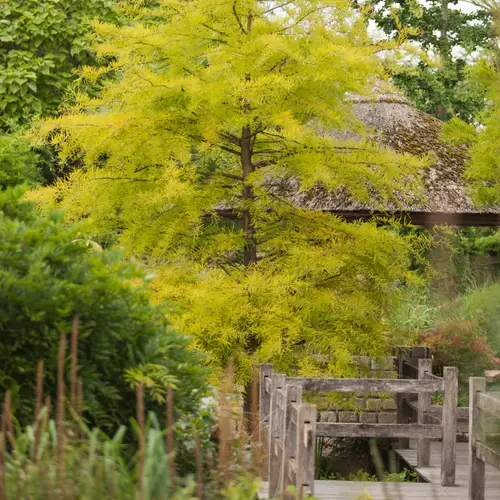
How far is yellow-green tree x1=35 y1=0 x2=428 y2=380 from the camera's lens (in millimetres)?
8234

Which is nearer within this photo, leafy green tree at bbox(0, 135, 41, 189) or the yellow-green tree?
the yellow-green tree

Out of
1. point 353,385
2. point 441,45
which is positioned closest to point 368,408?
point 353,385

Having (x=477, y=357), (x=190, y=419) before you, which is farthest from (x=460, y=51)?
(x=190, y=419)

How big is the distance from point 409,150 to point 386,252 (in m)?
5.86

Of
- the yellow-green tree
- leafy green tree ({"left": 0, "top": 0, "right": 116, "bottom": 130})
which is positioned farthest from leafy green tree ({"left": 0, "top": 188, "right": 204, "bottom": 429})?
leafy green tree ({"left": 0, "top": 0, "right": 116, "bottom": 130})

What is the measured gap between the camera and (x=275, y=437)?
705 cm

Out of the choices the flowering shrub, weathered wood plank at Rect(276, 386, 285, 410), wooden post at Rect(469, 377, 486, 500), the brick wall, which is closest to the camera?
weathered wood plank at Rect(276, 386, 285, 410)

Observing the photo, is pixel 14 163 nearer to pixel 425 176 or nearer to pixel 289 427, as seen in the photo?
pixel 425 176

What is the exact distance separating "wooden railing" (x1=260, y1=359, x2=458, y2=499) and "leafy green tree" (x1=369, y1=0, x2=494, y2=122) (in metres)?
12.9

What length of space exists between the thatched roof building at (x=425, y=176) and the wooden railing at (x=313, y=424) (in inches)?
162

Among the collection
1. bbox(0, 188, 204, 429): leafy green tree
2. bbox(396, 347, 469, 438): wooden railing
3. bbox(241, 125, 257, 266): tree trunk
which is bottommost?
bbox(396, 347, 469, 438): wooden railing

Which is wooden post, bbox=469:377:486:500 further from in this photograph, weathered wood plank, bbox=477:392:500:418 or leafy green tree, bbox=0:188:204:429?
leafy green tree, bbox=0:188:204:429

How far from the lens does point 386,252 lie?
873 centimetres

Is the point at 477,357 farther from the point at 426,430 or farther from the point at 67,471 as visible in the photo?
the point at 67,471
